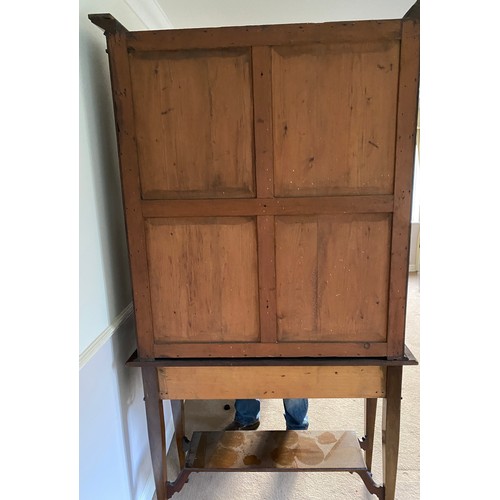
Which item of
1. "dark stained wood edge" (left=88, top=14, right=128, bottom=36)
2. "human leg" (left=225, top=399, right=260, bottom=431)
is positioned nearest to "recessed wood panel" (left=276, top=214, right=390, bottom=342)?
"dark stained wood edge" (left=88, top=14, right=128, bottom=36)

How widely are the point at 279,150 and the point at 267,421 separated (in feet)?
5.24

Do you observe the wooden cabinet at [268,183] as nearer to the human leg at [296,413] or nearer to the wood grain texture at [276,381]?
the wood grain texture at [276,381]

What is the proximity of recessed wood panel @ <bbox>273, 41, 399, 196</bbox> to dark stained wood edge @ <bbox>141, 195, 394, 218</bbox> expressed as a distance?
0.08 feet

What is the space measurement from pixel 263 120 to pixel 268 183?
0.18 meters

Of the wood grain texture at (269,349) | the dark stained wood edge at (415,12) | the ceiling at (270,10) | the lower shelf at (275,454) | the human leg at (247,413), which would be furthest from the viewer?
the human leg at (247,413)

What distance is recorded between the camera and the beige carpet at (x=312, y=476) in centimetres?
157

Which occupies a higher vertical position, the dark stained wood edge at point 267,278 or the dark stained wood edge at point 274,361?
the dark stained wood edge at point 267,278

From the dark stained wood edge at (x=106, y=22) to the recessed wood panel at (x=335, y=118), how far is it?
458 millimetres

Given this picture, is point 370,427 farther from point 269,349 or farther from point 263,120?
point 263,120

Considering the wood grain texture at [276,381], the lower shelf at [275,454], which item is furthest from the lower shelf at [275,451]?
the wood grain texture at [276,381]

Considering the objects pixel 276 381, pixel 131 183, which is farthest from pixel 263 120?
pixel 276 381
